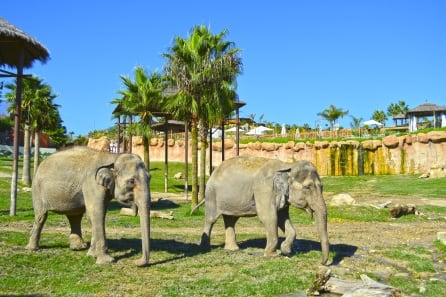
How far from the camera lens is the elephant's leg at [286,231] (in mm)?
11891

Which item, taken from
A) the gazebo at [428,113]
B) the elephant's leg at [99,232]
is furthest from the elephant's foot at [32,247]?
the gazebo at [428,113]

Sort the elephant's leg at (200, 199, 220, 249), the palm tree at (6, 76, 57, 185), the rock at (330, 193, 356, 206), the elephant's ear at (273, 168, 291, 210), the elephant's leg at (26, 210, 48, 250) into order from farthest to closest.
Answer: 1. the palm tree at (6, 76, 57, 185)
2. the rock at (330, 193, 356, 206)
3. the elephant's leg at (200, 199, 220, 249)
4. the elephant's leg at (26, 210, 48, 250)
5. the elephant's ear at (273, 168, 291, 210)

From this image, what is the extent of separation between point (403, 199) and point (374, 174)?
1972 centimetres

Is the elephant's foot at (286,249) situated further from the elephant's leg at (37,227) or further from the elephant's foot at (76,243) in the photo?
the elephant's leg at (37,227)

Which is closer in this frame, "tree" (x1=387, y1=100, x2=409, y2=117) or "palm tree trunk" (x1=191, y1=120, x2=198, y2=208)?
"palm tree trunk" (x1=191, y1=120, x2=198, y2=208)

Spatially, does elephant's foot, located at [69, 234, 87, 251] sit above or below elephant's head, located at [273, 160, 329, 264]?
below

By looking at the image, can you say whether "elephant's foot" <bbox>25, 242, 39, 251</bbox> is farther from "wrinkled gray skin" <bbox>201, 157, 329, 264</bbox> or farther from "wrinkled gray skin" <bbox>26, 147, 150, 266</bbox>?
"wrinkled gray skin" <bbox>201, 157, 329, 264</bbox>

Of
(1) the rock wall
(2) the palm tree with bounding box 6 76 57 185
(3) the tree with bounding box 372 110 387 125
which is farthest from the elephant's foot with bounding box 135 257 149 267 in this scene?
(3) the tree with bounding box 372 110 387 125

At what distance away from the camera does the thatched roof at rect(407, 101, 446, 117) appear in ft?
198

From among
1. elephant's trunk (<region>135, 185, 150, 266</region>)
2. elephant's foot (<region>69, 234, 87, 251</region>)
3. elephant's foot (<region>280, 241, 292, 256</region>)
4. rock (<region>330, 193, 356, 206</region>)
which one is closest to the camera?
elephant's trunk (<region>135, 185, 150, 266</region>)

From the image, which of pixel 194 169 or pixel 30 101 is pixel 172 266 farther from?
pixel 30 101

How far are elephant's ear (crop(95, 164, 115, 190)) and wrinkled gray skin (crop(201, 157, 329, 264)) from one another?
3.04 meters

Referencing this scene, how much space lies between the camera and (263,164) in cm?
1259

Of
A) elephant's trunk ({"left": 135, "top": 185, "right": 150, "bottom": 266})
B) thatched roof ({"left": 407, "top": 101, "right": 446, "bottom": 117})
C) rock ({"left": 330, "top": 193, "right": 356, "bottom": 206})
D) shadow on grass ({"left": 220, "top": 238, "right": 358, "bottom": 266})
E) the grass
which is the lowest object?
shadow on grass ({"left": 220, "top": 238, "right": 358, "bottom": 266})
